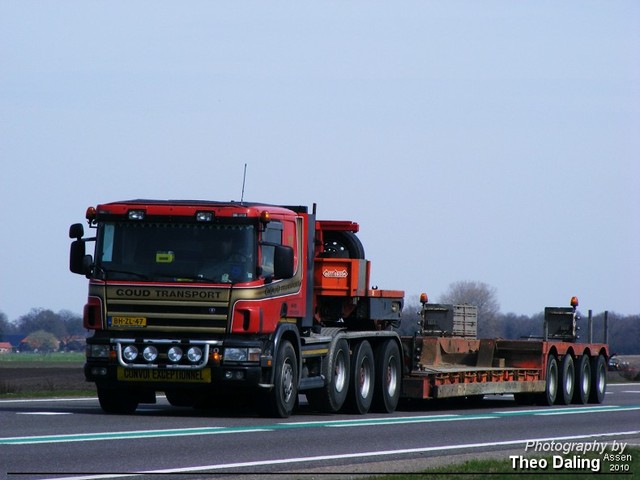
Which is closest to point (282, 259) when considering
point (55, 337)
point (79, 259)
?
point (79, 259)

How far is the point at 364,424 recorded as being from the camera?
61.7 ft

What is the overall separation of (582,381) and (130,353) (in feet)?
45.9

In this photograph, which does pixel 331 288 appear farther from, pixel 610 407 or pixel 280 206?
pixel 610 407

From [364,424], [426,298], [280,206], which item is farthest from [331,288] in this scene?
[426,298]

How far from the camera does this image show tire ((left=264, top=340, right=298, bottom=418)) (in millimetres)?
19000

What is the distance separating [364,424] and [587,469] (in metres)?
6.26

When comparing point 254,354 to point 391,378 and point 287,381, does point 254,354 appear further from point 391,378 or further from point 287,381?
point 391,378

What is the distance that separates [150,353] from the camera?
60.6 feet

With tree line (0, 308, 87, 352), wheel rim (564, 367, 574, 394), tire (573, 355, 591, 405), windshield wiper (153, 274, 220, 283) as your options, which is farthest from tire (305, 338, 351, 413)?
tree line (0, 308, 87, 352)

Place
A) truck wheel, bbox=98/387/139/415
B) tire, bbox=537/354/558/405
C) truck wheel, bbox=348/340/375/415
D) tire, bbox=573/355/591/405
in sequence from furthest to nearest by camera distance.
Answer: tire, bbox=573/355/591/405 < tire, bbox=537/354/558/405 < truck wheel, bbox=348/340/375/415 < truck wheel, bbox=98/387/139/415

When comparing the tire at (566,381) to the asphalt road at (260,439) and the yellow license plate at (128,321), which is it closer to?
the asphalt road at (260,439)

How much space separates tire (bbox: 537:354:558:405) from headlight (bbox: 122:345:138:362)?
38.5 ft

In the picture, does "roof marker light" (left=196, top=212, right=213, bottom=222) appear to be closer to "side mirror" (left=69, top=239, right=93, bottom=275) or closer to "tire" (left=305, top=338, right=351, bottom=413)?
"side mirror" (left=69, top=239, right=93, bottom=275)

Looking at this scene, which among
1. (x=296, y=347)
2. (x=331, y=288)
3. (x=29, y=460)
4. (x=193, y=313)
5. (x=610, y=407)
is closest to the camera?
(x=29, y=460)
